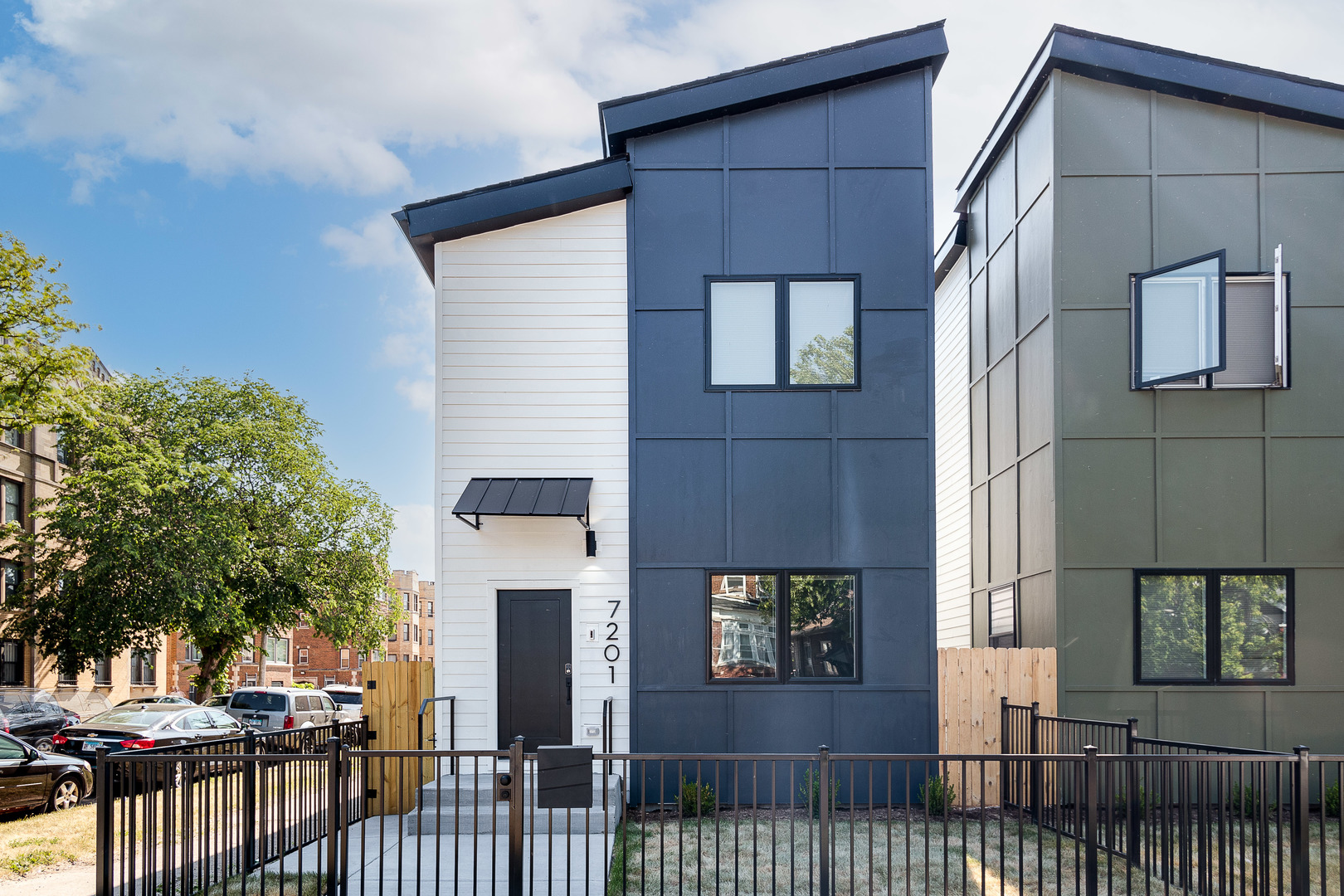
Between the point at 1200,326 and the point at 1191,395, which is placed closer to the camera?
the point at 1200,326

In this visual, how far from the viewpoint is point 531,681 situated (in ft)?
35.7

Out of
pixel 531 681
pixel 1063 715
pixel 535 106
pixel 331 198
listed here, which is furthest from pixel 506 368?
pixel 331 198

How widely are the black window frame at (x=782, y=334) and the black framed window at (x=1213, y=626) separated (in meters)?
3.93

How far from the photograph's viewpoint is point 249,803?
25.0 ft

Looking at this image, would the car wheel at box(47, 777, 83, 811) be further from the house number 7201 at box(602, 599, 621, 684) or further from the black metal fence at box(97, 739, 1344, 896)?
the house number 7201 at box(602, 599, 621, 684)

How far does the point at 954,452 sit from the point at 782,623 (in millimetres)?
6537

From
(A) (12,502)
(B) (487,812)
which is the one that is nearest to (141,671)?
(A) (12,502)

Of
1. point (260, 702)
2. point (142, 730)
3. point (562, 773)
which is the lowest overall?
point (260, 702)

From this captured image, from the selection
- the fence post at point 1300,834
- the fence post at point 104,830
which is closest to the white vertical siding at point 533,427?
the fence post at point 104,830

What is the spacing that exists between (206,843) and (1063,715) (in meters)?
8.50

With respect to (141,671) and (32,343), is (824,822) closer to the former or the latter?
(32,343)

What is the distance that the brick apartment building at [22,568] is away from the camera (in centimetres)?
2731

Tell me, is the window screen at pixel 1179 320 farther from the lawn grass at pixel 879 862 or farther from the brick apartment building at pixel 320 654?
the brick apartment building at pixel 320 654

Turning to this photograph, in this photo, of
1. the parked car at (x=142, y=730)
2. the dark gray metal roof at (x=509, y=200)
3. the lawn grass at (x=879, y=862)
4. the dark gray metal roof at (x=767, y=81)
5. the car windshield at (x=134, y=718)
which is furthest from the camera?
the car windshield at (x=134, y=718)
